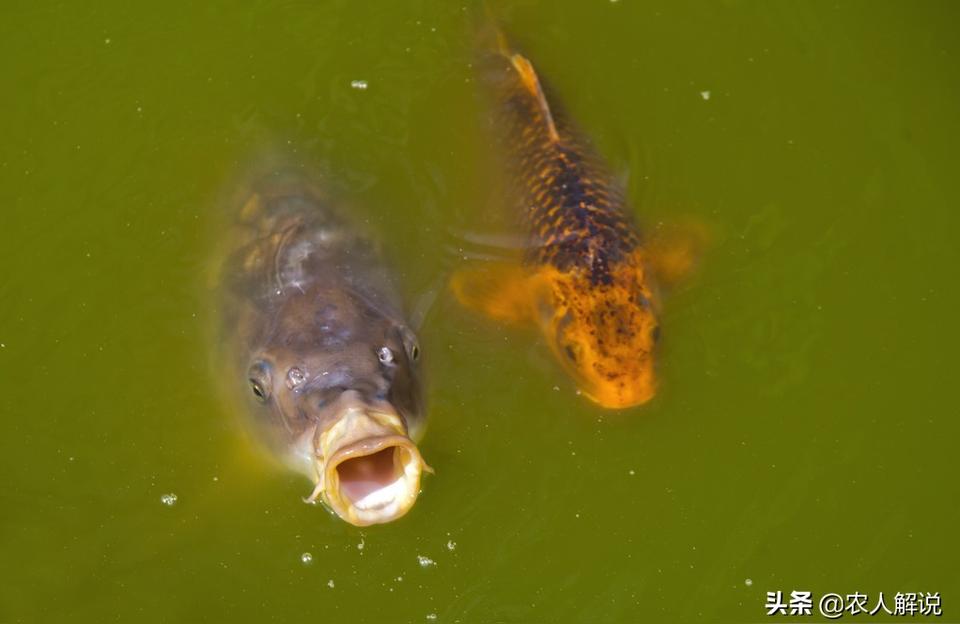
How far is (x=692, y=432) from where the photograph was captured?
4.00 m

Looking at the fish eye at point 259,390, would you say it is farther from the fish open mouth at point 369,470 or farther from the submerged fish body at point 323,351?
the fish open mouth at point 369,470

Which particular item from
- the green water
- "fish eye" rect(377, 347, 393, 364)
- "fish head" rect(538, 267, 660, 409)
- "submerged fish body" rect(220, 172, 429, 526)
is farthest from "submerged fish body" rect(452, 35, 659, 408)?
"fish eye" rect(377, 347, 393, 364)

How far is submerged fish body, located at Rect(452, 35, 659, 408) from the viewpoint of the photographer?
3.73m

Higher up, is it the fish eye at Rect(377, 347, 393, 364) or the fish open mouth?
the fish eye at Rect(377, 347, 393, 364)

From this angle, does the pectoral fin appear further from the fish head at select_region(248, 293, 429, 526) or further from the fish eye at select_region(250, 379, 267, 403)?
the fish eye at select_region(250, 379, 267, 403)

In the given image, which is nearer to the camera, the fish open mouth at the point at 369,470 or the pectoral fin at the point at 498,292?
the fish open mouth at the point at 369,470

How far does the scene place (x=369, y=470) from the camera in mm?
2961

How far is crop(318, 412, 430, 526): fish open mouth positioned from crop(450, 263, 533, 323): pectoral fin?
4.05 feet

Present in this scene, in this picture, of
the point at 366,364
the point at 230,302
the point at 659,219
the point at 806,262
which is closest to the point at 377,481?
the point at 366,364

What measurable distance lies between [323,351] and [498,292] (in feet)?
3.65

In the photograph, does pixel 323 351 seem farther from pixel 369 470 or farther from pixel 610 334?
pixel 610 334

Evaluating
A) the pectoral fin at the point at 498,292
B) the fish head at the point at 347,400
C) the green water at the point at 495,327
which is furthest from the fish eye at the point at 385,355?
the pectoral fin at the point at 498,292

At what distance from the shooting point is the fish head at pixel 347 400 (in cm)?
280

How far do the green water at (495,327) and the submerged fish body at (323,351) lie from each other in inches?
14.5
